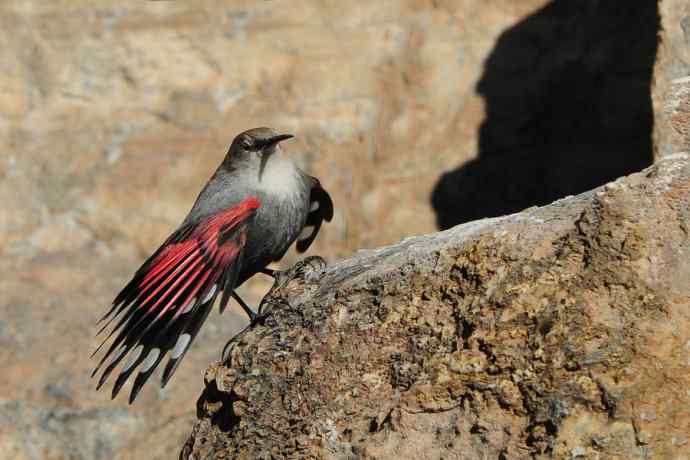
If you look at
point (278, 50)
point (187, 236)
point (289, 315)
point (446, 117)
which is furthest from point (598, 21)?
point (289, 315)

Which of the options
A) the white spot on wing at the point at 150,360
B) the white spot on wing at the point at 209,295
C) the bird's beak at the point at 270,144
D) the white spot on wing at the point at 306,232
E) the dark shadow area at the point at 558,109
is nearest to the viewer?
the white spot on wing at the point at 150,360

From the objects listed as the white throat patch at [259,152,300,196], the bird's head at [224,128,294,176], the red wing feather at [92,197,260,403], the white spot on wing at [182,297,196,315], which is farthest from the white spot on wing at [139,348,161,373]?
the bird's head at [224,128,294,176]

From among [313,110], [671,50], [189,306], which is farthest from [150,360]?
[313,110]

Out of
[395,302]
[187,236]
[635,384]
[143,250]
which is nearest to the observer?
[635,384]

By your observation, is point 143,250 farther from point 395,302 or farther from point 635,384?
point 635,384

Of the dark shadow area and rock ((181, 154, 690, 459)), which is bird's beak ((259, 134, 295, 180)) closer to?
rock ((181, 154, 690, 459))

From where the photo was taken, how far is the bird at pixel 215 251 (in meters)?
4.01

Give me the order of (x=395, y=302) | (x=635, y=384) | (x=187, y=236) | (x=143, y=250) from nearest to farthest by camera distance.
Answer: (x=635, y=384)
(x=395, y=302)
(x=187, y=236)
(x=143, y=250)

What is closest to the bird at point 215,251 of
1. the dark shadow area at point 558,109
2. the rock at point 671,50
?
the rock at point 671,50

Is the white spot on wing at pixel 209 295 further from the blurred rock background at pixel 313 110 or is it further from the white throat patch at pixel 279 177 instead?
the blurred rock background at pixel 313 110

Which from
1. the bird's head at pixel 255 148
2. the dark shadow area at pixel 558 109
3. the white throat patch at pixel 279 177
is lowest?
the dark shadow area at pixel 558 109

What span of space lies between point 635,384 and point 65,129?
640 centimetres

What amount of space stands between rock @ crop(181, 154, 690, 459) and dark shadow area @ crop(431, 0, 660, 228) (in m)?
4.52

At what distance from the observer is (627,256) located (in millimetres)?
2967
